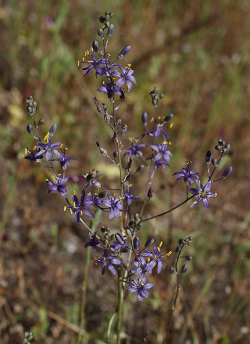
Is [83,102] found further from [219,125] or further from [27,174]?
[219,125]

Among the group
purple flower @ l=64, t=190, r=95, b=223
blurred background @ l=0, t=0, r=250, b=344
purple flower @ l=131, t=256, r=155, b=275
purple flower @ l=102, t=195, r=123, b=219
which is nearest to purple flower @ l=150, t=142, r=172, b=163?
purple flower @ l=102, t=195, r=123, b=219

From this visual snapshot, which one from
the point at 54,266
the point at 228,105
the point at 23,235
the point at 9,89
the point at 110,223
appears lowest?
the point at 54,266

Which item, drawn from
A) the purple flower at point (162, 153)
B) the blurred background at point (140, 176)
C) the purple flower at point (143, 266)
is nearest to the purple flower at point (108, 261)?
the purple flower at point (143, 266)

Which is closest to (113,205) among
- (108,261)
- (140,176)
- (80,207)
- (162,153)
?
(80,207)

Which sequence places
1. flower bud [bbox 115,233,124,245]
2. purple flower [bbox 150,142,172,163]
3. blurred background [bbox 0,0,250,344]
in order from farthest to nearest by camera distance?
blurred background [bbox 0,0,250,344] → purple flower [bbox 150,142,172,163] → flower bud [bbox 115,233,124,245]

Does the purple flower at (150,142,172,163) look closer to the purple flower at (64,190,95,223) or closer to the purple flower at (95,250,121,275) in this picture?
the purple flower at (64,190,95,223)

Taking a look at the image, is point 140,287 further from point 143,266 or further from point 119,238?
point 119,238

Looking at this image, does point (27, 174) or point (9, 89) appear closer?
point (27, 174)

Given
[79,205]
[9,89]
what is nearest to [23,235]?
[79,205]
